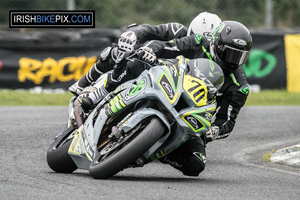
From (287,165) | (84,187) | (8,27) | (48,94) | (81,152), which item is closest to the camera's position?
(84,187)

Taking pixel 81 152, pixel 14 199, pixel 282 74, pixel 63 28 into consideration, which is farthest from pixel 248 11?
pixel 14 199

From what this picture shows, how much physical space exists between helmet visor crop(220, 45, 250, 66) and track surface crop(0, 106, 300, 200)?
1.03m

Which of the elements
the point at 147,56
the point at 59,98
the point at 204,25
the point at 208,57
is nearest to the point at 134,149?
the point at 147,56

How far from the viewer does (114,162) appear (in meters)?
5.21

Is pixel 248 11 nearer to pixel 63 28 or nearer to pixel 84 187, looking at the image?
pixel 63 28

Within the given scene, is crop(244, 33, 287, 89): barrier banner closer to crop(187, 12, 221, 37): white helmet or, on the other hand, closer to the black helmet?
crop(187, 12, 221, 37): white helmet

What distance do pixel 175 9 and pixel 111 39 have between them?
236 cm

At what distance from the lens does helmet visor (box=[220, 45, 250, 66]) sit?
20.0ft

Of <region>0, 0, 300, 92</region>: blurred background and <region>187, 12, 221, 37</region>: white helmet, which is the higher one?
<region>187, 12, 221, 37</region>: white helmet

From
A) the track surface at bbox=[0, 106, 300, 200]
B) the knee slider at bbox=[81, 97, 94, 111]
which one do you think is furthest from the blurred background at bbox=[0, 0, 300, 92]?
the knee slider at bbox=[81, 97, 94, 111]

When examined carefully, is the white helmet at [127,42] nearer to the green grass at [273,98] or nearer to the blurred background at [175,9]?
the green grass at [273,98]

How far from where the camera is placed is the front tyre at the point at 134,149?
5.15 metres

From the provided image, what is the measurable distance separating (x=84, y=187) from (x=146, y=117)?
0.70 m

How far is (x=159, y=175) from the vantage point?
6.16 m
